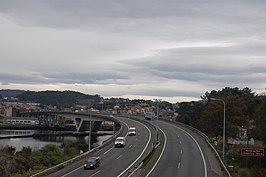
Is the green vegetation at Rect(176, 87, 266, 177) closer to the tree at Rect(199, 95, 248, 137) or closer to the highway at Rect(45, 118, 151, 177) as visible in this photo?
the tree at Rect(199, 95, 248, 137)

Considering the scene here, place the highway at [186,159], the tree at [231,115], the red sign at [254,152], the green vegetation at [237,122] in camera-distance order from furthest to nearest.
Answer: the tree at [231,115]
the green vegetation at [237,122]
the red sign at [254,152]
the highway at [186,159]

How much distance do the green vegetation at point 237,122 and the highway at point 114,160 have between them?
10.9 metres

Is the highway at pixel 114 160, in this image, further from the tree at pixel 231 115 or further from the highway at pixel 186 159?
Result: the tree at pixel 231 115

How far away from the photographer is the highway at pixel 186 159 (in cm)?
4481

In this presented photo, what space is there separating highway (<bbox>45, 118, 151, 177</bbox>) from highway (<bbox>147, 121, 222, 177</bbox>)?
305 cm

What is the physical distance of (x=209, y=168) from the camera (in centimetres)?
4841

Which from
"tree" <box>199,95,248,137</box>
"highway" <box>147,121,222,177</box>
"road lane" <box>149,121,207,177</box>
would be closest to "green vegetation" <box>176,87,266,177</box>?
"tree" <box>199,95,248,137</box>

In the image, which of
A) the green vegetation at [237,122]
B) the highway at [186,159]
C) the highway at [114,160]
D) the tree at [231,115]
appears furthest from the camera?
the tree at [231,115]

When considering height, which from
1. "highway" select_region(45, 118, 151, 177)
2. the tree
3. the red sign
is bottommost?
"highway" select_region(45, 118, 151, 177)

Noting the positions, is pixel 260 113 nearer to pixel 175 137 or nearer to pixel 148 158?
pixel 148 158

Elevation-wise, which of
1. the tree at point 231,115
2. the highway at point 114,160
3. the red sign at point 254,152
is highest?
the tree at point 231,115

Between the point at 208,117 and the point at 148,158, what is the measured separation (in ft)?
90.4

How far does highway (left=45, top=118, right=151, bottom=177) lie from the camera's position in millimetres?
44022

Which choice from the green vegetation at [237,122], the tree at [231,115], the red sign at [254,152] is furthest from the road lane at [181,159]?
the tree at [231,115]
